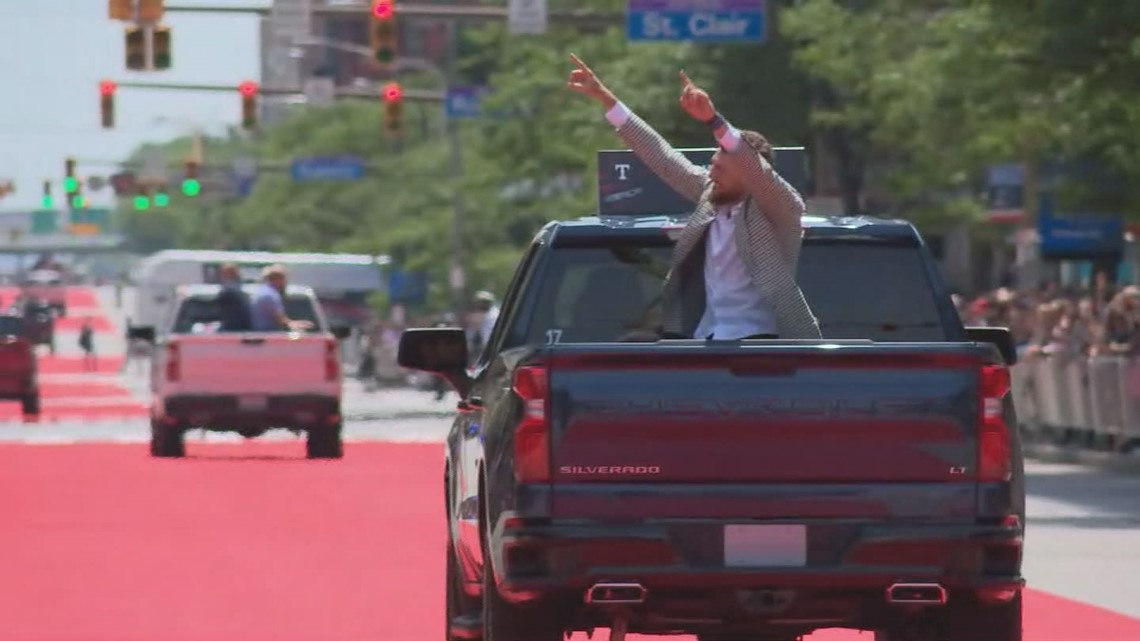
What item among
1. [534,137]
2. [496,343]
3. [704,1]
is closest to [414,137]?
[534,137]

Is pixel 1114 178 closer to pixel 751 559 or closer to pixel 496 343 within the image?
pixel 496 343

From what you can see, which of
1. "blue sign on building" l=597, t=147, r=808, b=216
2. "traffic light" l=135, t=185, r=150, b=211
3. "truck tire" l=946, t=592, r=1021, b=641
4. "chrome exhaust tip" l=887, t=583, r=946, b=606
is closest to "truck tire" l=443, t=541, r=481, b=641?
"truck tire" l=946, t=592, r=1021, b=641

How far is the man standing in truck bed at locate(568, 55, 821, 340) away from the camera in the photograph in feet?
34.3

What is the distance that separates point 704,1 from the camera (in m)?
38.3

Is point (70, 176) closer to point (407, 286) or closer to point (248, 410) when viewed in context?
point (407, 286)

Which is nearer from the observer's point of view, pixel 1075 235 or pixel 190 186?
pixel 1075 235

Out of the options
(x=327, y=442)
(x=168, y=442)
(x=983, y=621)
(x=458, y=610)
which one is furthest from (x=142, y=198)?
(x=983, y=621)

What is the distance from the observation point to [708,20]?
3831 centimetres

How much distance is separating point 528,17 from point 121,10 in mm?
5553

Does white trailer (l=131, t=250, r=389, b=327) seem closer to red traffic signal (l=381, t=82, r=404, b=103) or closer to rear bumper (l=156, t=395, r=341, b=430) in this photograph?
red traffic signal (l=381, t=82, r=404, b=103)

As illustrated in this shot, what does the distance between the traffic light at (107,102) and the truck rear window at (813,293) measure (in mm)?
40686

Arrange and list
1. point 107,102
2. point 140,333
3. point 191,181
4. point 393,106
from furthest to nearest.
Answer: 1. point 191,181
2. point 107,102
3. point 393,106
4. point 140,333

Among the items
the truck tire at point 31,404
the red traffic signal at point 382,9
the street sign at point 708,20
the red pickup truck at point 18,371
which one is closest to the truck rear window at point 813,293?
the red traffic signal at point 382,9

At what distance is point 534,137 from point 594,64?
6.15m
